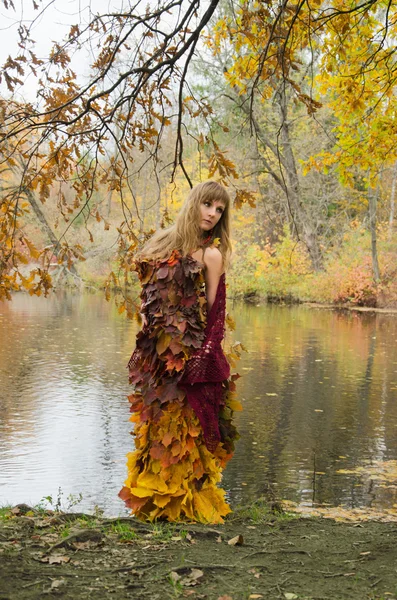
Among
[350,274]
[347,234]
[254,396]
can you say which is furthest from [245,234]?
[254,396]

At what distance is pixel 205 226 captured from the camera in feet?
14.2

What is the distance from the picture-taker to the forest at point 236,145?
14.9ft

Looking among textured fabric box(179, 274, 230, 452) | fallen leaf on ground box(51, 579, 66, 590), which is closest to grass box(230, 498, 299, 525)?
textured fabric box(179, 274, 230, 452)

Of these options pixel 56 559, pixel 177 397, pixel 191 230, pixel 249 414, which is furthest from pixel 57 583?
pixel 249 414

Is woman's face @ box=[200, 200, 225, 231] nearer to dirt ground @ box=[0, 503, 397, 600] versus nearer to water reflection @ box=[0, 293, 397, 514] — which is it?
dirt ground @ box=[0, 503, 397, 600]

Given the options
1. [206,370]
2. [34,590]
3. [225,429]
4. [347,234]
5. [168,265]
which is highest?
[347,234]

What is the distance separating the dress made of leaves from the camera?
4.17 meters

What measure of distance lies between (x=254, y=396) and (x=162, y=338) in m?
7.12

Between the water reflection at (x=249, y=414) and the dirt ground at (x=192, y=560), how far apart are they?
2.15 meters

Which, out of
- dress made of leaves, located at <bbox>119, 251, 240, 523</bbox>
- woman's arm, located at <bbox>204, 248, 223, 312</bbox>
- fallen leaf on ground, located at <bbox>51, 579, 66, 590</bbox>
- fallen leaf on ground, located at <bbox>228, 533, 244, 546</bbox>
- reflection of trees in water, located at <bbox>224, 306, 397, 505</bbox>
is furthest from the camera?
reflection of trees in water, located at <bbox>224, 306, 397, 505</bbox>

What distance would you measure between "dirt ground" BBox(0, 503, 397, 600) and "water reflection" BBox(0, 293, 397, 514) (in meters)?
2.15

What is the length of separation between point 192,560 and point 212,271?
1649mm

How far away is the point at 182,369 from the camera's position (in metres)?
4.17

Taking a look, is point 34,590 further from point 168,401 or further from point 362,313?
point 362,313
